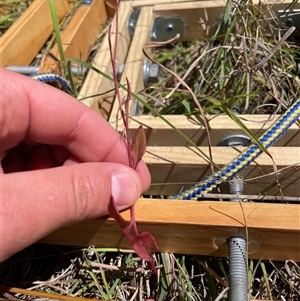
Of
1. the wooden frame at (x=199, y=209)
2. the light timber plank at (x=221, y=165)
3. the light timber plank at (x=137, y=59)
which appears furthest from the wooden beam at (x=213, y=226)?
the light timber plank at (x=137, y=59)

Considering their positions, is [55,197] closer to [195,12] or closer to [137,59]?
[137,59]

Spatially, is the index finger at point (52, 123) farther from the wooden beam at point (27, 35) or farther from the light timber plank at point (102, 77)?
the wooden beam at point (27, 35)

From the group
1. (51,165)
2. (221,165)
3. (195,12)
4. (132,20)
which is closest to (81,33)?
(132,20)

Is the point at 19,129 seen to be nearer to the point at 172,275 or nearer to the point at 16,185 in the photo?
the point at 16,185

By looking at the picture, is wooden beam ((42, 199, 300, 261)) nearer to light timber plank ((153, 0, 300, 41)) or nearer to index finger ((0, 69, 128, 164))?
index finger ((0, 69, 128, 164))

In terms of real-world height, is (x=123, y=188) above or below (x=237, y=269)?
above

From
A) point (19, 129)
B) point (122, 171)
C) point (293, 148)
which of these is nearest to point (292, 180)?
point (293, 148)

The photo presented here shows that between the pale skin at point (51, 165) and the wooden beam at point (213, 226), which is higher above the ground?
the pale skin at point (51, 165)
